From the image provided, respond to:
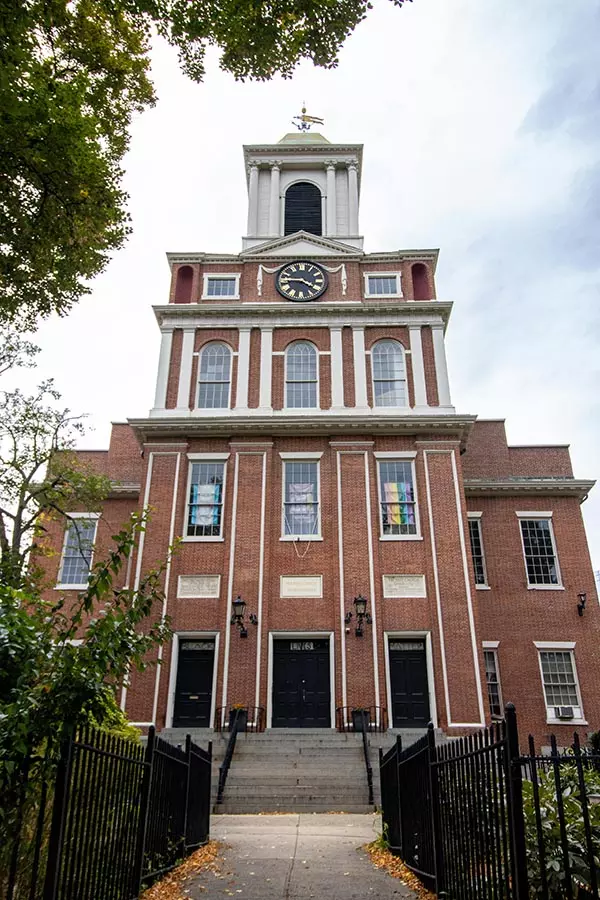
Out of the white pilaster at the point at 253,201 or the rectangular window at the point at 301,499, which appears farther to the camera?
the white pilaster at the point at 253,201

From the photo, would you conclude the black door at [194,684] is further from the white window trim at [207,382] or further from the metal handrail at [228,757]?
the white window trim at [207,382]

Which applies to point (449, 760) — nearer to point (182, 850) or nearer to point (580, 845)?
point (580, 845)

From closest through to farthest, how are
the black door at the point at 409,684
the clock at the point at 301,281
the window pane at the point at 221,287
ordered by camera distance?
1. the black door at the point at 409,684
2. the clock at the point at 301,281
3. the window pane at the point at 221,287

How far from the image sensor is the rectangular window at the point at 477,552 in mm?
22344

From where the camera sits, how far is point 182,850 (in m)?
7.75

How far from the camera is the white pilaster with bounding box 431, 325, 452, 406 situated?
2214 centimetres

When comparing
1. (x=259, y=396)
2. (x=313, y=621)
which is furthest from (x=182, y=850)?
(x=259, y=396)

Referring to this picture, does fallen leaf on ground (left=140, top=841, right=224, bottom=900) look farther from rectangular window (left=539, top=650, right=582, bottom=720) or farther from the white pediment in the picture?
the white pediment

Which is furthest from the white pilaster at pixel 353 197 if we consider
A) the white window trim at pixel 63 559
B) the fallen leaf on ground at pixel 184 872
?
the fallen leaf on ground at pixel 184 872

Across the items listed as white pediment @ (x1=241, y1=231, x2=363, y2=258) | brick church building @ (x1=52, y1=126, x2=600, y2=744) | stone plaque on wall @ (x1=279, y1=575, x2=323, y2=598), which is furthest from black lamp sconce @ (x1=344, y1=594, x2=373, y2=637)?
white pediment @ (x1=241, y1=231, x2=363, y2=258)

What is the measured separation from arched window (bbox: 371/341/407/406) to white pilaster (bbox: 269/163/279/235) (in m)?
7.15

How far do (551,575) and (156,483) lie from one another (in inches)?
521

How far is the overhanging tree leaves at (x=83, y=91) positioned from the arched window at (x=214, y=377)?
38.6 ft

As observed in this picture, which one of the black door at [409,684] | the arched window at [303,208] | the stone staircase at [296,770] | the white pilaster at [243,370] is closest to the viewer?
the stone staircase at [296,770]
